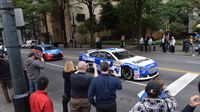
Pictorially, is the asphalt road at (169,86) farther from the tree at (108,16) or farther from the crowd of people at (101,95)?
the tree at (108,16)

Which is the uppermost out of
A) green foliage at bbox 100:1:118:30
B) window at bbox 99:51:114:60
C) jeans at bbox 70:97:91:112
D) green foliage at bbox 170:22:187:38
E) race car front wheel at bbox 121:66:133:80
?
green foliage at bbox 100:1:118:30

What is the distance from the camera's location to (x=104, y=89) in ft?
16.4

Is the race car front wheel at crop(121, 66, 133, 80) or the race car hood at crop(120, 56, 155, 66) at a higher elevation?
the race car hood at crop(120, 56, 155, 66)

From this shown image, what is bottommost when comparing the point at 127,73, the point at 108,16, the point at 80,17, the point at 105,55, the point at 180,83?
the point at 180,83

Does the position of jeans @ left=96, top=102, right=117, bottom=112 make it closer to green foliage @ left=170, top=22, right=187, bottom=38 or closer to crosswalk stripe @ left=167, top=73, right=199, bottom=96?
crosswalk stripe @ left=167, top=73, right=199, bottom=96

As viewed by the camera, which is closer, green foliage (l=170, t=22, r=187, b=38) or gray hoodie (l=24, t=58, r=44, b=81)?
gray hoodie (l=24, t=58, r=44, b=81)

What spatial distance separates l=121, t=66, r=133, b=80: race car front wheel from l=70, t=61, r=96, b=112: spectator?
6.41 m

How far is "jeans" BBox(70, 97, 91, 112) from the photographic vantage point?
563 centimetres

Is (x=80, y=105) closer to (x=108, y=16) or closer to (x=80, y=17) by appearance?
(x=108, y=16)

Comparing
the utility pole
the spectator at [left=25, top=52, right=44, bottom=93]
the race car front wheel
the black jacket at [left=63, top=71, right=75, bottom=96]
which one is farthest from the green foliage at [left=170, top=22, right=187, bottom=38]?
the utility pole

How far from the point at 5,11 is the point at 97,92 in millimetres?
2394

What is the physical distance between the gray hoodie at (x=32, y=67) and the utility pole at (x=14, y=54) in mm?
3221

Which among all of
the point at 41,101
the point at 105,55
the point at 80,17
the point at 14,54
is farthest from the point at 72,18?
the point at 41,101

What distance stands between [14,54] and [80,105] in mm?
1994
